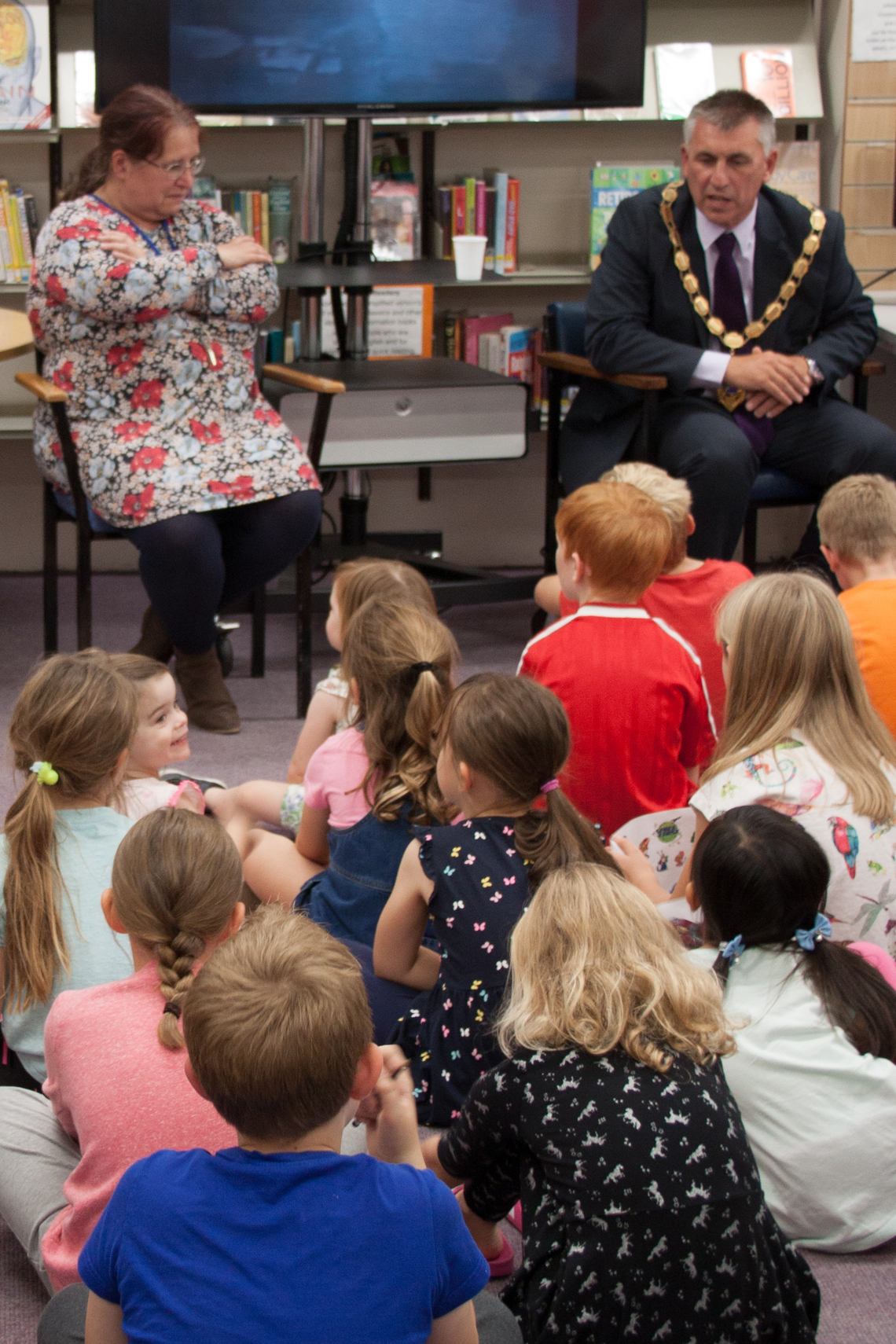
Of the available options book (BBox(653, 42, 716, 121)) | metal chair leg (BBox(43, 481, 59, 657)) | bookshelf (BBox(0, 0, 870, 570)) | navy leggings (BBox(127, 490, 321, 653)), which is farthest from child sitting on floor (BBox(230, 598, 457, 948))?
book (BBox(653, 42, 716, 121))

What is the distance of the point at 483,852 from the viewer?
163 cm

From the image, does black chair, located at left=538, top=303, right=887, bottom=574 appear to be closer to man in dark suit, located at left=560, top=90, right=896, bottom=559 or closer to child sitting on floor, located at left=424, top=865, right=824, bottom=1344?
man in dark suit, located at left=560, top=90, right=896, bottom=559

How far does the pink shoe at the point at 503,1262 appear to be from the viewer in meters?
1.52

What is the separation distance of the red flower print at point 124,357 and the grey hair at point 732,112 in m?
1.46

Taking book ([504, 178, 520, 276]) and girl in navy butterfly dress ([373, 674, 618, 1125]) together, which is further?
book ([504, 178, 520, 276])

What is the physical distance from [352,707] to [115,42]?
2131 mm

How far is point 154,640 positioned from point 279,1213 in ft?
8.22

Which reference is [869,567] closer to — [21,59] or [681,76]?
[681,76]

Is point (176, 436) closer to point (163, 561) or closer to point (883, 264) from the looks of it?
point (163, 561)

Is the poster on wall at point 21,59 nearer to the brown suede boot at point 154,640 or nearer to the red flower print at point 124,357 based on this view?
the red flower print at point 124,357

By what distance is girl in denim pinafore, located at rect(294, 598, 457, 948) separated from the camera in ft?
6.33

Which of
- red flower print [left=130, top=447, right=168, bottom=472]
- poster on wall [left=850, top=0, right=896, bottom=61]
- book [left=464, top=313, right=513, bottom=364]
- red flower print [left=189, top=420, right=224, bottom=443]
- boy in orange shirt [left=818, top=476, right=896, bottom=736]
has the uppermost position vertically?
poster on wall [left=850, top=0, right=896, bottom=61]

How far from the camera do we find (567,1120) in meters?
1.21

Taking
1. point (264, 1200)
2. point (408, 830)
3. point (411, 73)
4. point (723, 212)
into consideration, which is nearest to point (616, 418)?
point (723, 212)
